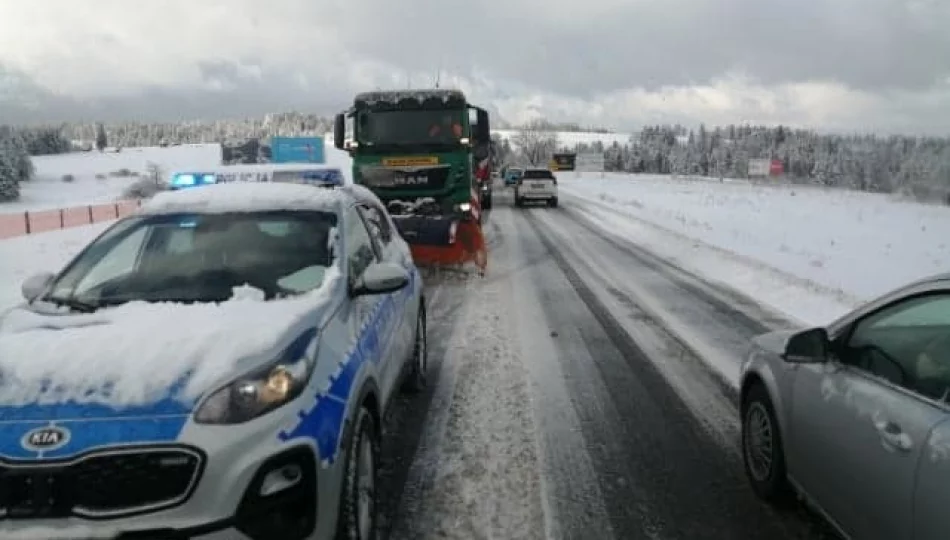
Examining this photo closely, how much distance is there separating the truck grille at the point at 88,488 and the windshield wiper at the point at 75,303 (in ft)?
4.44

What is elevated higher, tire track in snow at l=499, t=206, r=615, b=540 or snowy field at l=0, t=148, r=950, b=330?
tire track in snow at l=499, t=206, r=615, b=540

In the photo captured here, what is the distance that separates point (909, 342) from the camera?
343 centimetres

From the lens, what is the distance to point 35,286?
171 inches

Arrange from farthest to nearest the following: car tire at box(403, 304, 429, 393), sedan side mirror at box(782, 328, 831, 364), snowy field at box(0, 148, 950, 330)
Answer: snowy field at box(0, 148, 950, 330), car tire at box(403, 304, 429, 393), sedan side mirror at box(782, 328, 831, 364)

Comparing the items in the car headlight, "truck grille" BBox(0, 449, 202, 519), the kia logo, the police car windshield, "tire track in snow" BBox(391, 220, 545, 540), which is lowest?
"tire track in snow" BBox(391, 220, 545, 540)

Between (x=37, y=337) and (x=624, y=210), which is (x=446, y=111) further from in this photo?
(x=624, y=210)

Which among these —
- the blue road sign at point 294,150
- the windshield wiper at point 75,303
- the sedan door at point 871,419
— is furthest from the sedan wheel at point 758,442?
the blue road sign at point 294,150

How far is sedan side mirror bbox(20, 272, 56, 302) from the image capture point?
4262 mm

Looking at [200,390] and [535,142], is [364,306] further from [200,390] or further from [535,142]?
[535,142]

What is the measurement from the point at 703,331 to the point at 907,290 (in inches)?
220

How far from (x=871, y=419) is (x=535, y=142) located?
161m

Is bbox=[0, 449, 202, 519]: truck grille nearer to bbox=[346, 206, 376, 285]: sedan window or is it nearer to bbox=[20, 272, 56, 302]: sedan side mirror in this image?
bbox=[346, 206, 376, 285]: sedan window

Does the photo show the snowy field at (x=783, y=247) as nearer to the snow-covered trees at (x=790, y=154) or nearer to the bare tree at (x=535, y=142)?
the snow-covered trees at (x=790, y=154)

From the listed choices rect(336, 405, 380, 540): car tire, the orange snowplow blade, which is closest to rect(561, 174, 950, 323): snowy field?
the orange snowplow blade
